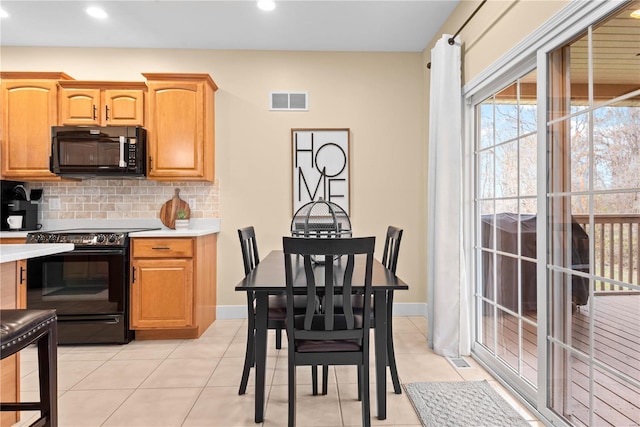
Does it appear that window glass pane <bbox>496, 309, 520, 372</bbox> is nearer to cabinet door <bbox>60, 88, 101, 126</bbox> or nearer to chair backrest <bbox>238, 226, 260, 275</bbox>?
chair backrest <bbox>238, 226, 260, 275</bbox>

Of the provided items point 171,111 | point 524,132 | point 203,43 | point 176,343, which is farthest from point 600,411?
point 203,43

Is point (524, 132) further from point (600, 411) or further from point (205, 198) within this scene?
point (205, 198)

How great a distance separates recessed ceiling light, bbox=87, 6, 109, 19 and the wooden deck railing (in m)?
3.82

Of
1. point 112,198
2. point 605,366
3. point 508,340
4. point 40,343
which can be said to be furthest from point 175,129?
point 605,366

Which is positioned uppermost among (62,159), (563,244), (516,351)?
(62,159)

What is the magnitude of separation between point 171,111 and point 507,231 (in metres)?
3.07

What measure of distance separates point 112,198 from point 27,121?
39.2 inches

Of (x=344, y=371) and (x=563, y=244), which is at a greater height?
(x=563, y=244)

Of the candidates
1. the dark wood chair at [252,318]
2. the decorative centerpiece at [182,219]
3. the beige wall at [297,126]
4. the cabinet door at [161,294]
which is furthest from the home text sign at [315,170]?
the dark wood chair at [252,318]

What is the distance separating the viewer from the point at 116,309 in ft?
10.5

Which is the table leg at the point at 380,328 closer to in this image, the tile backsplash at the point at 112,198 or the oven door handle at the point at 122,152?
the tile backsplash at the point at 112,198

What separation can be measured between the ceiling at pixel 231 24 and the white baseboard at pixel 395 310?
2.70m

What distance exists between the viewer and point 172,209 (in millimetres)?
3811

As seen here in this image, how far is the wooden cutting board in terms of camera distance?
3.80 metres
